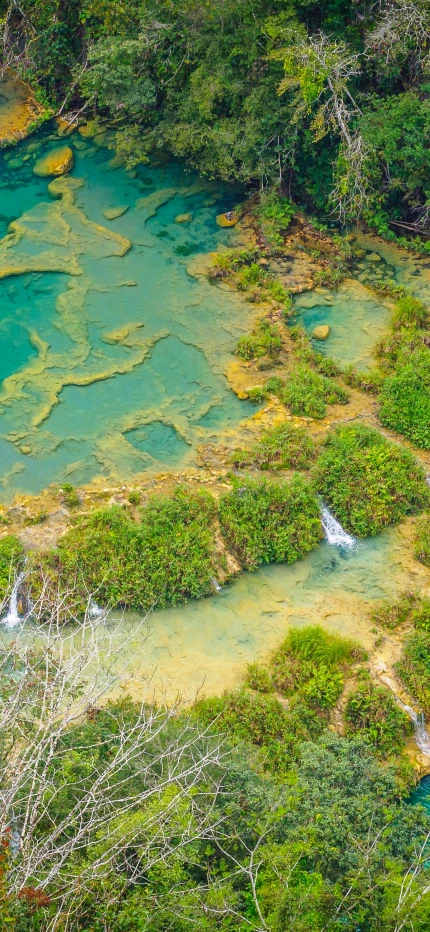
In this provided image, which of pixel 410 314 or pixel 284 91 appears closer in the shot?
pixel 410 314

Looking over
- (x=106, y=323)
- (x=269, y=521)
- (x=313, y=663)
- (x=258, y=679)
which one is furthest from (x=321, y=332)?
(x=258, y=679)

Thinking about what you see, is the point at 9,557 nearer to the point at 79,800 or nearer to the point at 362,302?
the point at 79,800

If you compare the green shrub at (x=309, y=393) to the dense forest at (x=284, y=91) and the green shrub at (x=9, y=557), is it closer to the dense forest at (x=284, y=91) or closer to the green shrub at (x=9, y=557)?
the dense forest at (x=284, y=91)

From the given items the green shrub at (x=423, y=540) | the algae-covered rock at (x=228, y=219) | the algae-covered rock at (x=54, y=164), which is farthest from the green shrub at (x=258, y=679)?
the algae-covered rock at (x=54, y=164)

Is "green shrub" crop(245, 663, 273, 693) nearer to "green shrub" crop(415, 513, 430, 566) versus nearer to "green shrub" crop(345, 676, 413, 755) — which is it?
"green shrub" crop(345, 676, 413, 755)

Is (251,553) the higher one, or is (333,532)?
(333,532)
